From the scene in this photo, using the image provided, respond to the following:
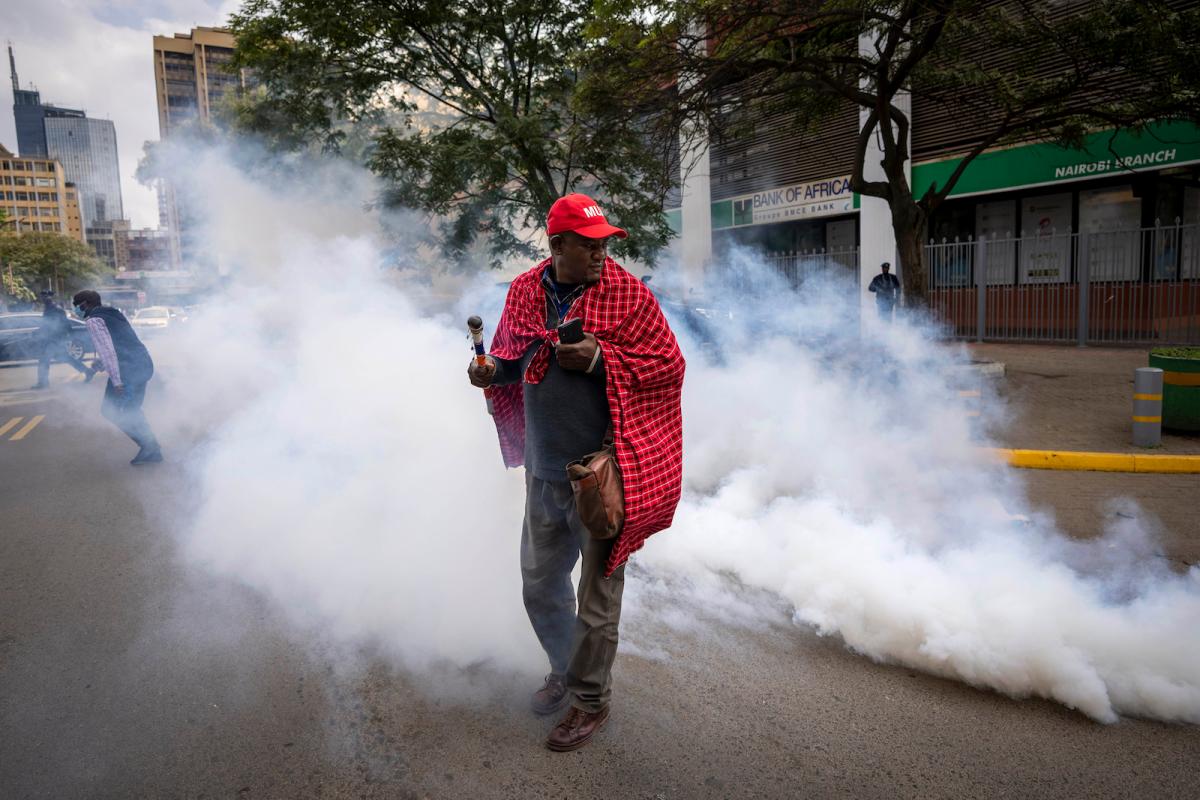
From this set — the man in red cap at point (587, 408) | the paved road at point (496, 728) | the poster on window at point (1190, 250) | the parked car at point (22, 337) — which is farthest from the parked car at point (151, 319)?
the poster on window at point (1190, 250)

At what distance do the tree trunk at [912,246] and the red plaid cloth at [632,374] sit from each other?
8.30 meters

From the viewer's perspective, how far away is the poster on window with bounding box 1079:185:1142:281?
43.1ft

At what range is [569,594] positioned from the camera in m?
2.78

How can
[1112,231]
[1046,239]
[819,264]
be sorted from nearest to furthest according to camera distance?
1. [1112,231]
2. [1046,239]
3. [819,264]

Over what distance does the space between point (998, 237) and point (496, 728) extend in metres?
15.7

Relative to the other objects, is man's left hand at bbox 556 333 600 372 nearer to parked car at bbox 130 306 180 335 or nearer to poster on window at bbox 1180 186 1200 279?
poster on window at bbox 1180 186 1200 279

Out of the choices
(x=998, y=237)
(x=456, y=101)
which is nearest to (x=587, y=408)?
(x=456, y=101)

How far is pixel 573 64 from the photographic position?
963 centimetres

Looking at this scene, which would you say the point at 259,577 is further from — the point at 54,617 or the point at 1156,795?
the point at 1156,795

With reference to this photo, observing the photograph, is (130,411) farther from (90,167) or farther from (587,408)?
(90,167)

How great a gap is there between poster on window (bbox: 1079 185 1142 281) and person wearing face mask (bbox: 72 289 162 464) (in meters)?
13.8

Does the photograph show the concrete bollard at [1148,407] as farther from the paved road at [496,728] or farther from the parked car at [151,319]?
the parked car at [151,319]

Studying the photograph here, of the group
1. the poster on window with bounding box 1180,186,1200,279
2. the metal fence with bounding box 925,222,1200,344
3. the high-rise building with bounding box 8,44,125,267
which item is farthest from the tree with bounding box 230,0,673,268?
the high-rise building with bounding box 8,44,125,267

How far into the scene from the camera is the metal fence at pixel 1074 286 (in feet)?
41.6
